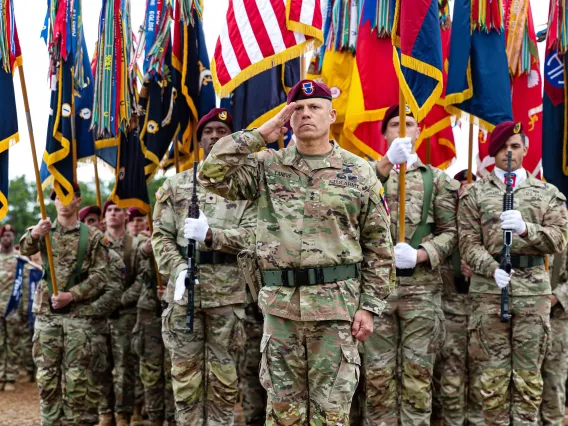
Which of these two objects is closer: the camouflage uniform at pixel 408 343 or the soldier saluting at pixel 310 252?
the soldier saluting at pixel 310 252

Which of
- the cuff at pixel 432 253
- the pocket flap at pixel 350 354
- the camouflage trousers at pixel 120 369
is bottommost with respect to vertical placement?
the camouflage trousers at pixel 120 369

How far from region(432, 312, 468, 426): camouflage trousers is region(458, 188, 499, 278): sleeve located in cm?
106

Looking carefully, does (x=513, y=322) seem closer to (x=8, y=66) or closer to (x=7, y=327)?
(x=8, y=66)

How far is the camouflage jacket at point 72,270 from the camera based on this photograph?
6.76m

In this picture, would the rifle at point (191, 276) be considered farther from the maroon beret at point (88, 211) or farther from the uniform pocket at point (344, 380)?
the maroon beret at point (88, 211)

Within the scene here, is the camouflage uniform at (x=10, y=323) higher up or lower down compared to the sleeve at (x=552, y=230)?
lower down

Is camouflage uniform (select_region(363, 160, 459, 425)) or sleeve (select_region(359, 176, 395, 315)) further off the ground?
sleeve (select_region(359, 176, 395, 315))

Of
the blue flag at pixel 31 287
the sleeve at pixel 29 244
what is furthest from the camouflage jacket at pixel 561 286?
the blue flag at pixel 31 287

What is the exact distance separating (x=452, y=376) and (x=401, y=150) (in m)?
2.47

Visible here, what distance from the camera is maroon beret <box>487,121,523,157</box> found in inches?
226

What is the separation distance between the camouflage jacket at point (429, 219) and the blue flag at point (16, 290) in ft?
25.2

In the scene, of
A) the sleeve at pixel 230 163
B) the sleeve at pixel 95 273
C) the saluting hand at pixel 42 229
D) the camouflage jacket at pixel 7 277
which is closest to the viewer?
the sleeve at pixel 230 163

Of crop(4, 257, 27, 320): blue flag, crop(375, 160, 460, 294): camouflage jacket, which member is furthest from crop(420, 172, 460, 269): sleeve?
crop(4, 257, 27, 320): blue flag

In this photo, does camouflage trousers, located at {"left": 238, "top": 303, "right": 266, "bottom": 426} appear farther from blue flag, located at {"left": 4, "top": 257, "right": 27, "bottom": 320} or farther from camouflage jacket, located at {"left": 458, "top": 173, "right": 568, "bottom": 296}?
blue flag, located at {"left": 4, "top": 257, "right": 27, "bottom": 320}
